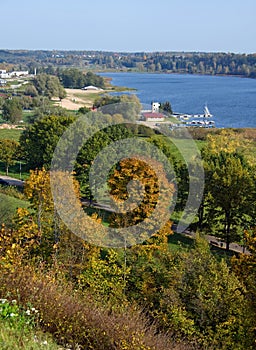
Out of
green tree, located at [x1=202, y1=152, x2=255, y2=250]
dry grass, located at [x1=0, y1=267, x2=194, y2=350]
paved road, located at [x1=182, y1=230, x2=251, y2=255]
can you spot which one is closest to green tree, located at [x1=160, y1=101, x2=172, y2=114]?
paved road, located at [x1=182, y1=230, x2=251, y2=255]

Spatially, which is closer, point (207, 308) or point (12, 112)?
point (207, 308)

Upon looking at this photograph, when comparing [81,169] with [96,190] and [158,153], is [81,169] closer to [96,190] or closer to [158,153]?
[96,190]

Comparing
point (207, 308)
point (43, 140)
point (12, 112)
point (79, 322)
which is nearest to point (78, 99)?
point (12, 112)

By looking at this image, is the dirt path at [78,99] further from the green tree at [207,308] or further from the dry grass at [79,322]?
the dry grass at [79,322]

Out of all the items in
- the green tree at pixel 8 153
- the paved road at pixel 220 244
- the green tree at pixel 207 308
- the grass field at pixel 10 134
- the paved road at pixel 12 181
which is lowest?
the grass field at pixel 10 134

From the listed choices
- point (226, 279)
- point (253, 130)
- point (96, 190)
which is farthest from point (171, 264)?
point (253, 130)

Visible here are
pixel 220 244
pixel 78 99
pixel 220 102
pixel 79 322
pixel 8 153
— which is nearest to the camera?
pixel 79 322

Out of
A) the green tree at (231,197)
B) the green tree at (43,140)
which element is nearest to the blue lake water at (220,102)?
the green tree at (43,140)

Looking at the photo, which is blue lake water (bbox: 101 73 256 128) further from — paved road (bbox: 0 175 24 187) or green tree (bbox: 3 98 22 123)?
paved road (bbox: 0 175 24 187)

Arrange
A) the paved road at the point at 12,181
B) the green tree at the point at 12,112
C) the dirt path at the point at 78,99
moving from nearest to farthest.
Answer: the paved road at the point at 12,181
the green tree at the point at 12,112
the dirt path at the point at 78,99

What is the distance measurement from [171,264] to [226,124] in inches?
1843

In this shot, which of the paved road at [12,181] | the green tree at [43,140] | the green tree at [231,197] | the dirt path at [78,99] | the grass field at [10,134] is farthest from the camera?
the dirt path at [78,99]

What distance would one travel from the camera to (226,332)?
8.61m

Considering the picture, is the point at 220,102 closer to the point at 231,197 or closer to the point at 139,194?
the point at 231,197
